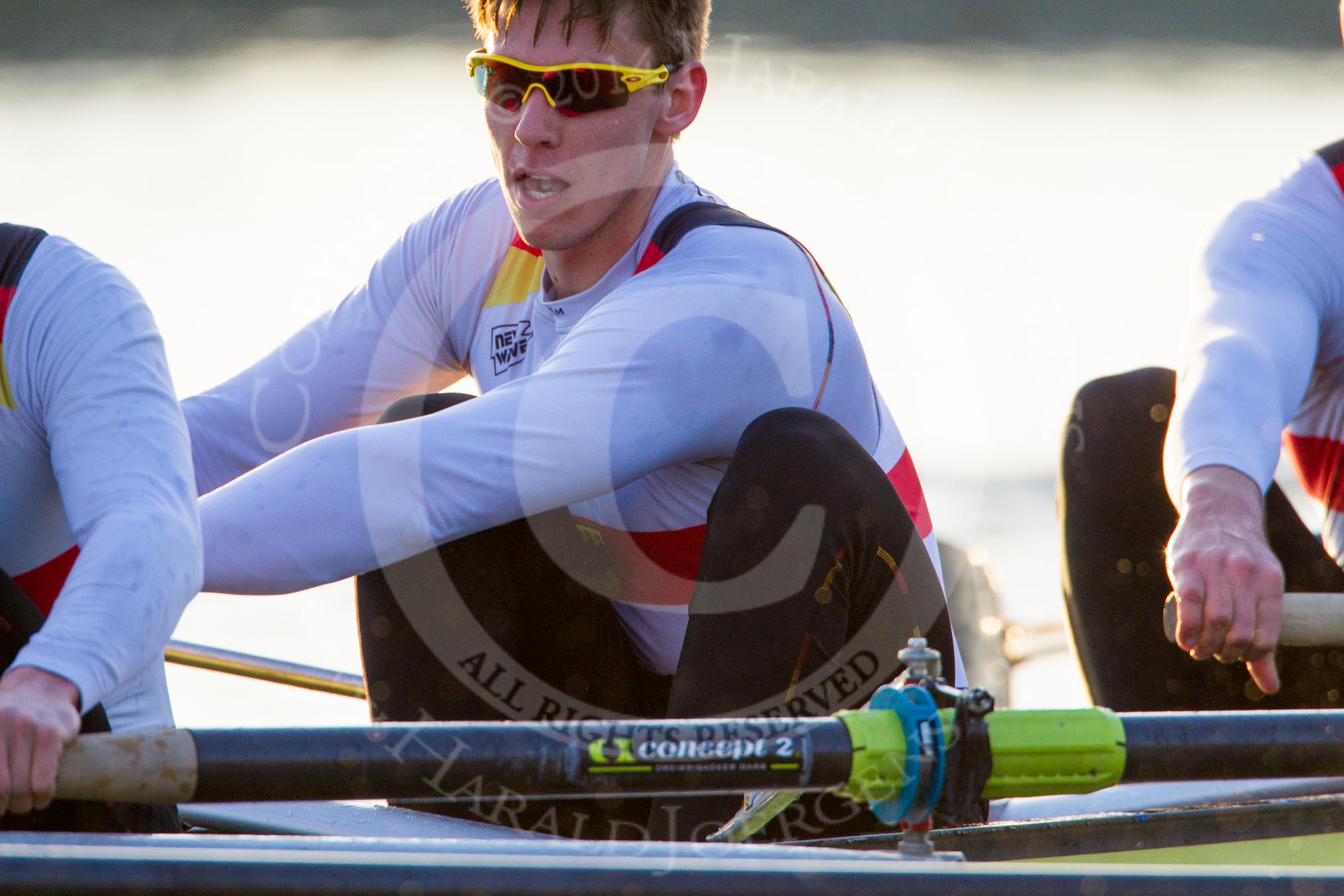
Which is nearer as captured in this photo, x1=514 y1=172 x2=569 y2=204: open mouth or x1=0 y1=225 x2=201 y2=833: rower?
x1=0 y1=225 x2=201 y2=833: rower

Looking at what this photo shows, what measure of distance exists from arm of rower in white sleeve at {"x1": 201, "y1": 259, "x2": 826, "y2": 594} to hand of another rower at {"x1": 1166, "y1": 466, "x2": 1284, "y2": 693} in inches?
16.4

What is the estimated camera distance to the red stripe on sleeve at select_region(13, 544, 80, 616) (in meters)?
1.49

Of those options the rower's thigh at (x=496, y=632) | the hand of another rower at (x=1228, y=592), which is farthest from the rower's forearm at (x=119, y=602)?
the hand of another rower at (x=1228, y=592)

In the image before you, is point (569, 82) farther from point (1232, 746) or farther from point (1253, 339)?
point (1232, 746)

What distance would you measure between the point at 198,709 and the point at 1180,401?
8.46 ft

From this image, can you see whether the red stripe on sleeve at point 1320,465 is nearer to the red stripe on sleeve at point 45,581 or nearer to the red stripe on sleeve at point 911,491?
A: the red stripe on sleeve at point 911,491

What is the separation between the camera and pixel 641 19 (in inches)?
70.9

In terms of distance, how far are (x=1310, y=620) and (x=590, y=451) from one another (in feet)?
2.27

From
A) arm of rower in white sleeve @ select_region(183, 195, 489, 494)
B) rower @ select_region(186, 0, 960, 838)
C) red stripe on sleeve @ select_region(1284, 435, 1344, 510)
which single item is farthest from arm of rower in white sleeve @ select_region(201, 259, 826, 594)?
red stripe on sleeve @ select_region(1284, 435, 1344, 510)

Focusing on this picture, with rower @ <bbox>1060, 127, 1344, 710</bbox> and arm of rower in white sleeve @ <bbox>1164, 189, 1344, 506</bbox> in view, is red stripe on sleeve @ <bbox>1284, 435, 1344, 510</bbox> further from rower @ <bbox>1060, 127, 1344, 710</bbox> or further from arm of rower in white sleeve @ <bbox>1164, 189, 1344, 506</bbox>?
arm of rower in white sleeve @ <bbox>1164, 189, 1344, 506</bbox>

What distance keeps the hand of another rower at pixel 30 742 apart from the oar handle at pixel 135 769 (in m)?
0.01

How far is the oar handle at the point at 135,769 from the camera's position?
112cm

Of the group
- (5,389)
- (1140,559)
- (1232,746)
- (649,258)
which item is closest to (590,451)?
(649,258)

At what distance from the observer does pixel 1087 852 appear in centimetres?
151
